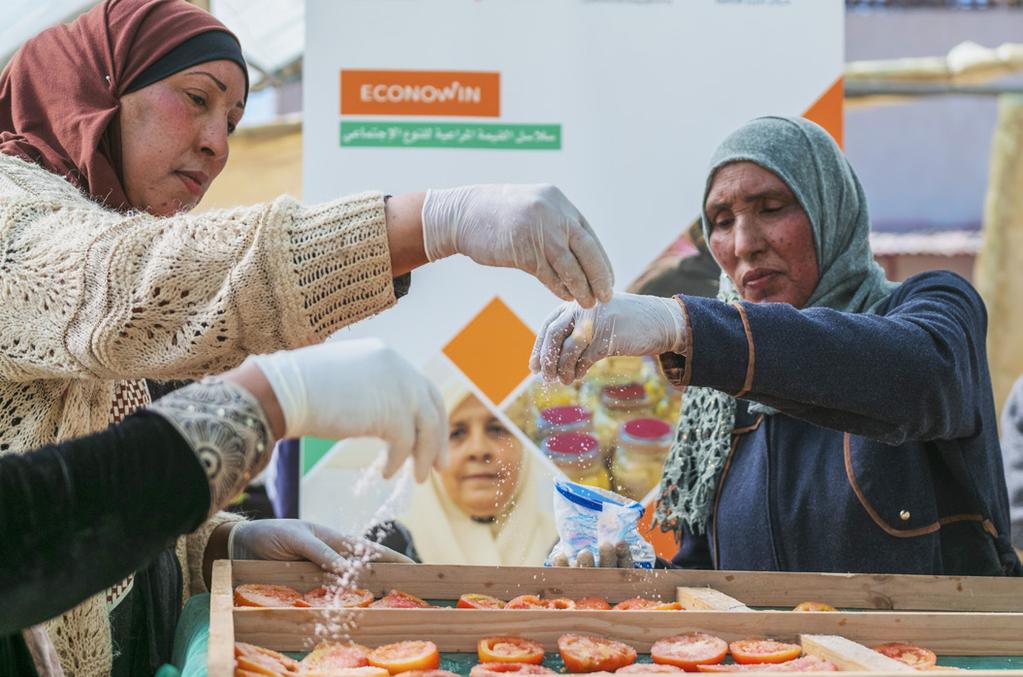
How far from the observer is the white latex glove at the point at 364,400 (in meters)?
1.32

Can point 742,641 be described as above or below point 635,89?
below

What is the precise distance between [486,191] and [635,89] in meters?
2.47

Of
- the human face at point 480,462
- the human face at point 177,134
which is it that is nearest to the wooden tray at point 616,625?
the human face at point 177,134

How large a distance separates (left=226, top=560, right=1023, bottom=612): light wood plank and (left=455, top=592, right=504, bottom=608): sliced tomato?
0.21ft

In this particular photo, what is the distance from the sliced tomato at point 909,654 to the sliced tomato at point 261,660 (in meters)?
0.96

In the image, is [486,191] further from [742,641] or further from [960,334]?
[960,334]

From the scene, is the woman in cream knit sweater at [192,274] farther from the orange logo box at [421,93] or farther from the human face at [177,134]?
the orange logo box at [421,93]

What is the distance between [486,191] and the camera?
1.83 metres

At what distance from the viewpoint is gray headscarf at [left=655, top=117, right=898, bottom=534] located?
9.82ft

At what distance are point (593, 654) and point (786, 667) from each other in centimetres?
30

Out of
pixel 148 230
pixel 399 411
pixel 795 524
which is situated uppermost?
pixel 148 230

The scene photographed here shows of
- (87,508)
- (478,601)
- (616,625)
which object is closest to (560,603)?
(478,601)

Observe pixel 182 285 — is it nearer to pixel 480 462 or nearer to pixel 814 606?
pixel 814 606

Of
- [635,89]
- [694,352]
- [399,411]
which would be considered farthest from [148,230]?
[635,89]
